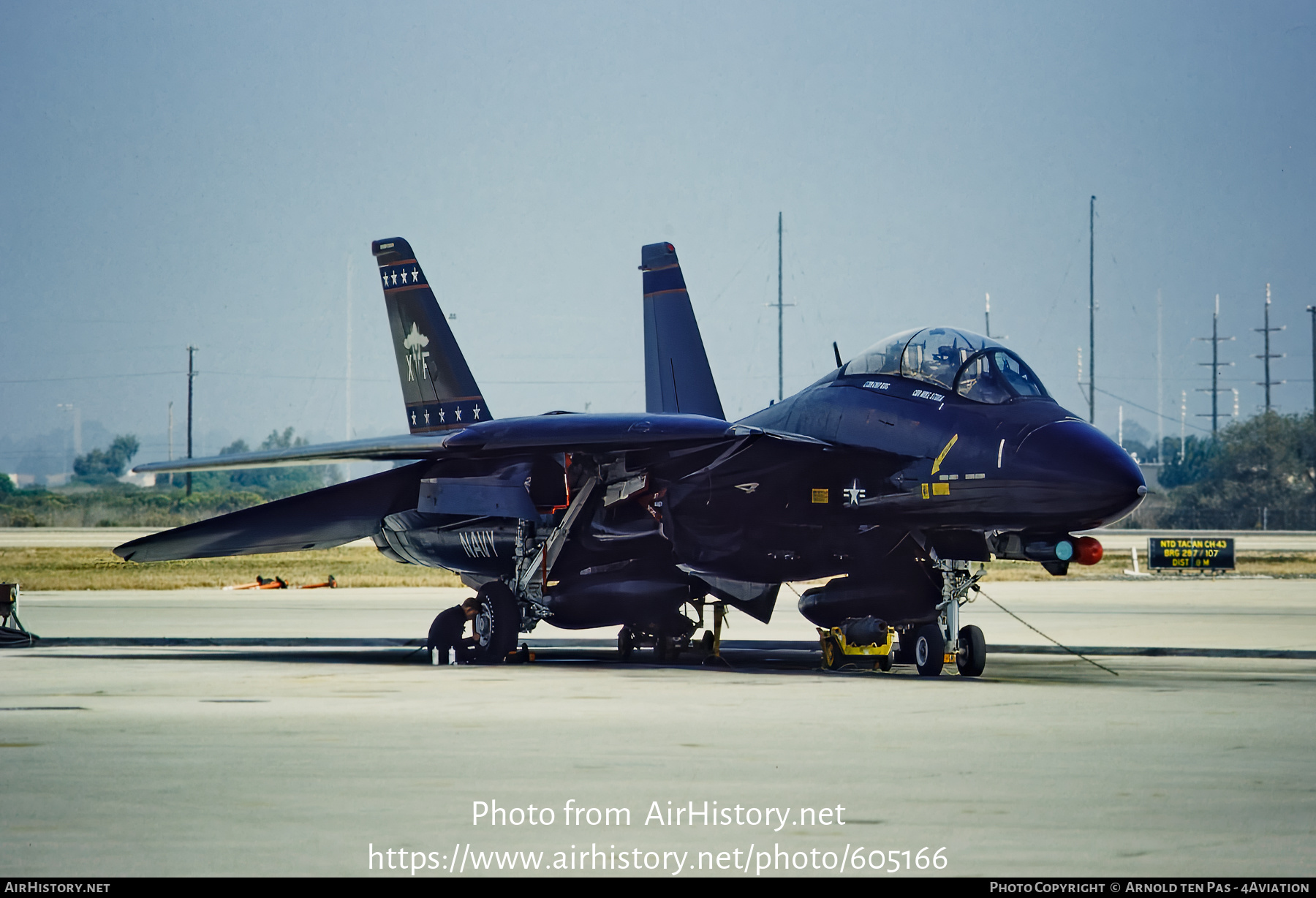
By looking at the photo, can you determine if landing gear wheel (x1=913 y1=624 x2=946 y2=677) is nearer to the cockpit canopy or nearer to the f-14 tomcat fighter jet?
the f-14 tomcat fighter jet

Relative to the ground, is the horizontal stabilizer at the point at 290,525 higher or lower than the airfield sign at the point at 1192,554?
higher

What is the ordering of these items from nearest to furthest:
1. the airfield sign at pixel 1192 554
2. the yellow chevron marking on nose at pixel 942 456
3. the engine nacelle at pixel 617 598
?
the yellow chevron marking on nose at pixel 942 456
the engine nacelle at pixel 617 598
the airfield sign at pixel 1192 554

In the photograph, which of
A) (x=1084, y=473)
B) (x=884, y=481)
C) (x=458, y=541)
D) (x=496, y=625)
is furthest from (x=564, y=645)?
(x=1084, y=473)

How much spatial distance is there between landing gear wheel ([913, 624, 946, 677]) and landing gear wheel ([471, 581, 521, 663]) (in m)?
4.50

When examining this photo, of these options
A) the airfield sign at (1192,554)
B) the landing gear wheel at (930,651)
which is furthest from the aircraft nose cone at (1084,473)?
the airfield sign at (1192,554)

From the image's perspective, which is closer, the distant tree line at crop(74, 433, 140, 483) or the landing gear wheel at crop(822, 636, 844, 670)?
the landing gear wheel at crop(822, 636, 844, 670)

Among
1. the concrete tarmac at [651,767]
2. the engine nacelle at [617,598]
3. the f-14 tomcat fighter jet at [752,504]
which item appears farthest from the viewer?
the engine nacelle at [617,598]

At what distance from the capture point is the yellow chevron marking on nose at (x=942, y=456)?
11539mm

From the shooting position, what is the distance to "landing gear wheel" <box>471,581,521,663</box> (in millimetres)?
14391

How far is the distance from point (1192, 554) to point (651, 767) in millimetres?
30995

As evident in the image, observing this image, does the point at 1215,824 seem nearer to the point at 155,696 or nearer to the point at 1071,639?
the point at 155,696

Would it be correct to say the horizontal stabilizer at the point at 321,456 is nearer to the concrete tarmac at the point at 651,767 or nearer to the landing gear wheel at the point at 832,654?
the concrete tarmac at the point at 651,767

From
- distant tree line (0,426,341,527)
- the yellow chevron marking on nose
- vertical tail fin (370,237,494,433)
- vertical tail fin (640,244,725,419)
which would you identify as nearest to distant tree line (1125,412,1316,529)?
distant tree line (0,426,341,527)

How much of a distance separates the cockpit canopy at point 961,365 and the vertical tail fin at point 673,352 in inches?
294
